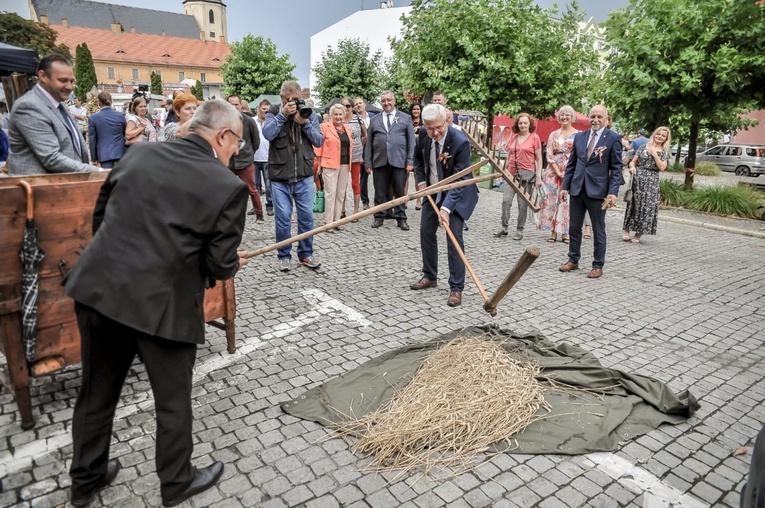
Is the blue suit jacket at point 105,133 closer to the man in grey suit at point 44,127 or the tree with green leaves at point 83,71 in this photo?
the man in grey suit at point 44,127

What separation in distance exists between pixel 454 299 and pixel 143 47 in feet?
296

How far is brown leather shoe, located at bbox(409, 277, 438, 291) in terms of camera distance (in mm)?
6285

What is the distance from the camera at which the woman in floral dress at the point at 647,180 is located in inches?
350

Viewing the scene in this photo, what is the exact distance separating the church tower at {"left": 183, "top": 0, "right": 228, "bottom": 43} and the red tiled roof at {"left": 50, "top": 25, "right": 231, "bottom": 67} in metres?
13.9

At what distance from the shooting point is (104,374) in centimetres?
259

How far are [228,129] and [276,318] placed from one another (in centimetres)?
295

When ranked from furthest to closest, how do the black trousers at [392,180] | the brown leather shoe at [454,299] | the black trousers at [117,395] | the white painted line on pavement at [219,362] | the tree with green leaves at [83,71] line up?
the tree with green leaves at [83,71] → the black trousers at [392,180] → the brown leather shoe at [454,299] → the white painted line on pavement at [219,362] → the black trousers at [117,395]

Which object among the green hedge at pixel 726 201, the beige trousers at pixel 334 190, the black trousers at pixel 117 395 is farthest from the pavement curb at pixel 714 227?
the black trousers at pixel 117 395

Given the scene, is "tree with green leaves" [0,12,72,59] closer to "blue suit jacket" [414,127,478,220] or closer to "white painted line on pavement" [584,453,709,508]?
"blue suit jacket" [414,127,478,220]

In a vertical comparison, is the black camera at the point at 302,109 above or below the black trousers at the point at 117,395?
above

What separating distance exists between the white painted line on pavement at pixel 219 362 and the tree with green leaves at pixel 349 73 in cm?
2762

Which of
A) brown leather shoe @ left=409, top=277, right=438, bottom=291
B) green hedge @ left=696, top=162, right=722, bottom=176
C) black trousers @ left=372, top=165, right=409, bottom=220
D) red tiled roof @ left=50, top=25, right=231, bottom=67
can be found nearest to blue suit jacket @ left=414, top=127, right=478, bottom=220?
brown leather shoe @ left=409, top=277, right=438, bottom=291

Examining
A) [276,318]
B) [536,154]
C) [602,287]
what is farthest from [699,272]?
[276,318]

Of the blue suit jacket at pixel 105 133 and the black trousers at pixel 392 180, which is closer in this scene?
the blue suit jacket at pixel 105 133
